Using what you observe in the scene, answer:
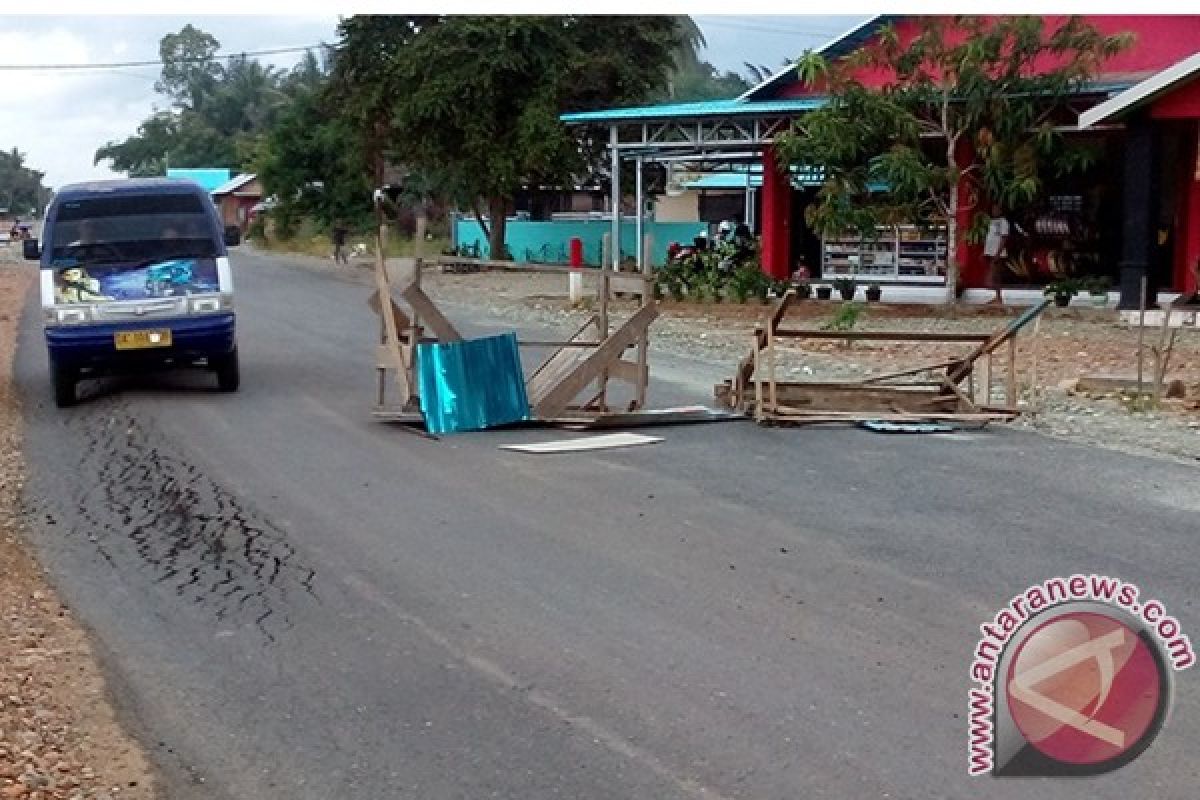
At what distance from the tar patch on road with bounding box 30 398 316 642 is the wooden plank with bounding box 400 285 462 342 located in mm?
2356

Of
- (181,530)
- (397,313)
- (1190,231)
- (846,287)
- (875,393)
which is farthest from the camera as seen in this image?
(846,287)

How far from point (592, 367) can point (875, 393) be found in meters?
2.56

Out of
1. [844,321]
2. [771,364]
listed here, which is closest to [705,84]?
[844,321]

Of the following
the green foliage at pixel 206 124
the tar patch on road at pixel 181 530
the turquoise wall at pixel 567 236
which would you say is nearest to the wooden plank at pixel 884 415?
the tar patch on road at pixel 181 530

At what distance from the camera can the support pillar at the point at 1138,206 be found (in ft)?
72.9

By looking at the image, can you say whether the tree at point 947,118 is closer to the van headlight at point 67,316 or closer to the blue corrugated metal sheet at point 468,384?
the blue corrugated metal sheet at point 468,384

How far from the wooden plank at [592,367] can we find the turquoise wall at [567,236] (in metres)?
27.9

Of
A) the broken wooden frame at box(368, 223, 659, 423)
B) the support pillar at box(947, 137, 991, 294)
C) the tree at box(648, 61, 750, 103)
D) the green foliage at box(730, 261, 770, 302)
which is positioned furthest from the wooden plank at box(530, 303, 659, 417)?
the tree at box(648, 61, 750, 103)

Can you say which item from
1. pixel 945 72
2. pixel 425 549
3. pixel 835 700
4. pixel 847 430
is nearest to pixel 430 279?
pixel 945 72

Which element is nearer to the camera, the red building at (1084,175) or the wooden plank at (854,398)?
the wooden plank at (854,398)

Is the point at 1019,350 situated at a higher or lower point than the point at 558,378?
lower

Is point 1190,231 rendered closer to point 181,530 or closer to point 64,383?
point 64,383

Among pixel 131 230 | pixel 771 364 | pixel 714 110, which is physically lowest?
pixel 771 364

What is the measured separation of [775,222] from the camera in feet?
93.7
